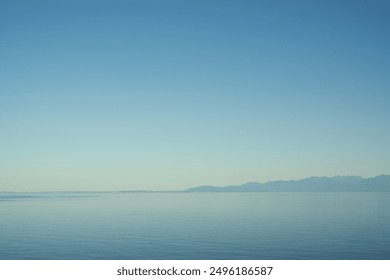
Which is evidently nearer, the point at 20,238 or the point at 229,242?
the point at 229,242

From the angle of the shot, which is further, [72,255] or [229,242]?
[229,242]

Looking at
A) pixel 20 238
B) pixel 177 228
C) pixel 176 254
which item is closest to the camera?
pixel 176 254

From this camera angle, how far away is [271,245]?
19.2m

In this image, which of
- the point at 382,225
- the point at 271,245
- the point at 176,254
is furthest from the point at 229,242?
the point at 382,225
